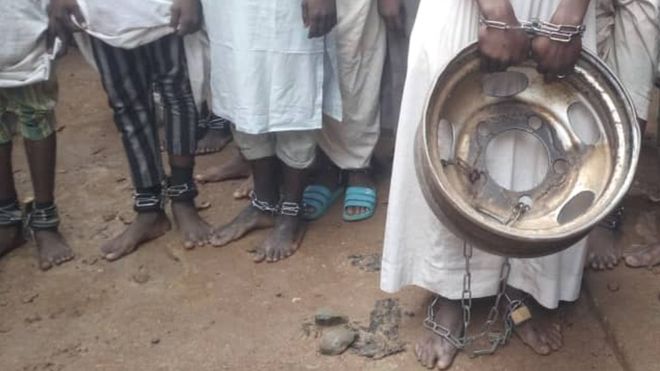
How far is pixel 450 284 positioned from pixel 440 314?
163 millimetres

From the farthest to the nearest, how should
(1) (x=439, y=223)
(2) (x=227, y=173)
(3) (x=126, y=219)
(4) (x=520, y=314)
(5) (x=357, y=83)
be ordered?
(2) (x=227, y=173) < (3) (x=126, y=219) < (5) (x=357, y=83) < (4) (x=520, y=314) < (1) (x=439, y=223)

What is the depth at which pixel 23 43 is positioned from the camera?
330cm

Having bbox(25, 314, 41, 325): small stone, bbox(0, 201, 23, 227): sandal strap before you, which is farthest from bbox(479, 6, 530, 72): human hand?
bbox(0, 201, 23, 227): sandal strap

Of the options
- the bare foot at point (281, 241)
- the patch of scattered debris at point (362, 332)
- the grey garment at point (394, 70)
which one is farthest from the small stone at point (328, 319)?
the grey garment at point (394, 70)

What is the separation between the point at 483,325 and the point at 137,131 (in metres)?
1.54

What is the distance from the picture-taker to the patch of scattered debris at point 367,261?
3.50 m

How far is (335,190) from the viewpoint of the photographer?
3998mm

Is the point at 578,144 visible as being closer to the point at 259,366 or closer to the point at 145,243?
the point at 259,366

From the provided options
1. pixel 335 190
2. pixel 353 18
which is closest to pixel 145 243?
pixel 335 190

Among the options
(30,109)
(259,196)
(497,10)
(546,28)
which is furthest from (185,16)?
(546,28)

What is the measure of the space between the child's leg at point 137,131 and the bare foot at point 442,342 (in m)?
1.33

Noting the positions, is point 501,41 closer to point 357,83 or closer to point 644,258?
point 357,83

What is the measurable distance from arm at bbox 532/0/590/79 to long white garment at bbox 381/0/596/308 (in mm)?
118

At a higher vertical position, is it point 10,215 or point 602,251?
point 602,251
